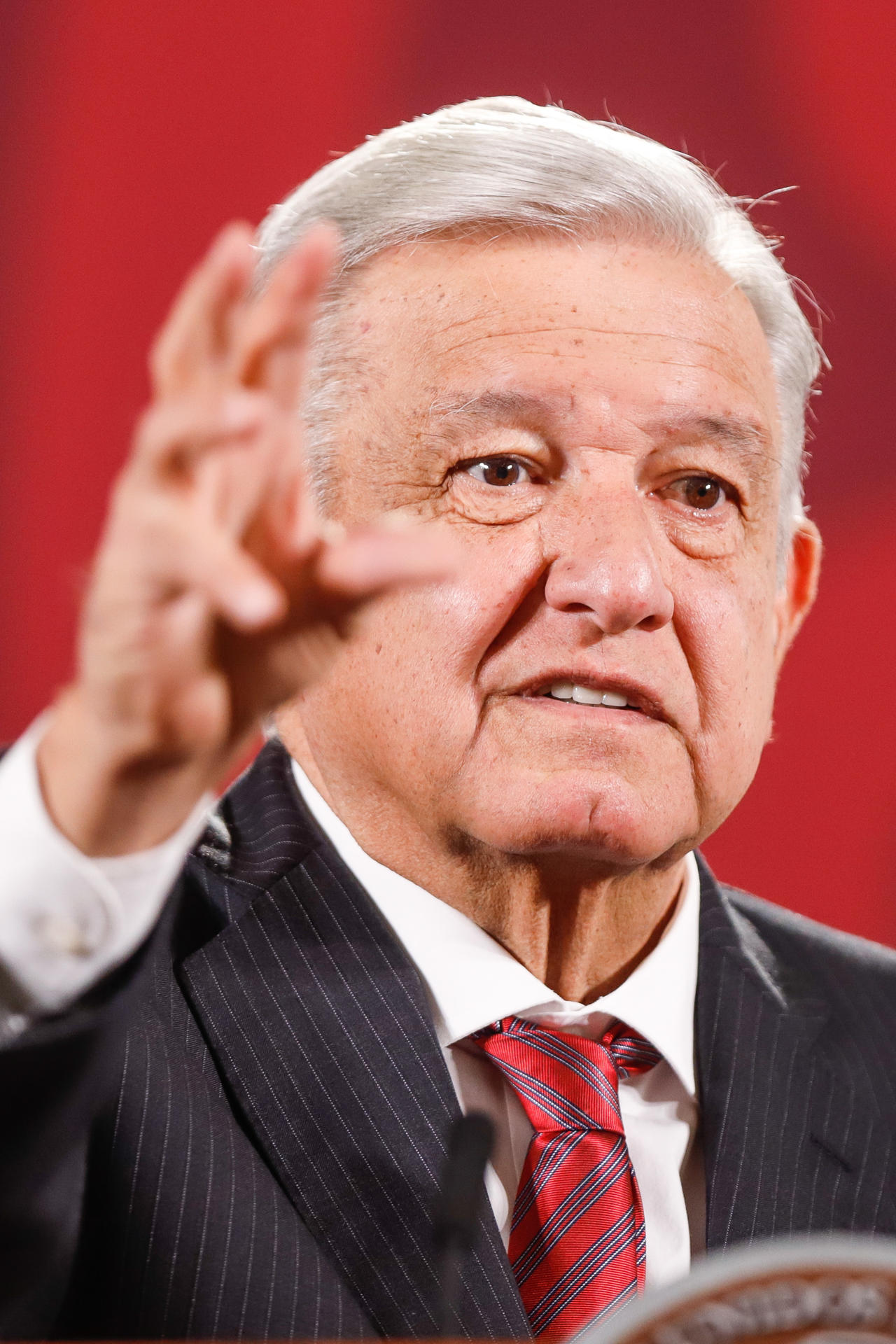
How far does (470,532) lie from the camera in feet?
4.49

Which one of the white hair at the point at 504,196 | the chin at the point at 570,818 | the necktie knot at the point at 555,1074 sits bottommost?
the necktie knot at the point at 555,1074

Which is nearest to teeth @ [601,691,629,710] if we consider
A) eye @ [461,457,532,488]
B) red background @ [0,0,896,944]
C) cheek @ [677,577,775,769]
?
cheek @ [677,577,775,769]

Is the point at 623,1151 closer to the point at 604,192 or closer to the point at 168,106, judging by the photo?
the point at 604,192

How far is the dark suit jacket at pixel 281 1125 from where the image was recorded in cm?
90

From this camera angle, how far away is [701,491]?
4.83ft

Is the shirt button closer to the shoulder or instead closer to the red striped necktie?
the red striped necktie

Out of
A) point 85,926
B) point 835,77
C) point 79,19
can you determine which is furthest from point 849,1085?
point 79,19

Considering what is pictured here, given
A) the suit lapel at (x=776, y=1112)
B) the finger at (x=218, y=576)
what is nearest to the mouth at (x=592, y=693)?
the suit lapel at (x=776, y=1112)

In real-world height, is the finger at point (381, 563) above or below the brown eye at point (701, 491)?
below

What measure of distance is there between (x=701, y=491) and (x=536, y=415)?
0.71ft

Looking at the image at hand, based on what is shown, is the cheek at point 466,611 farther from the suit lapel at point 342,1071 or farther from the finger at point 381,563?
the finger at point 381,563

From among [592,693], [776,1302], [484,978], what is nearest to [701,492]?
[592,693]

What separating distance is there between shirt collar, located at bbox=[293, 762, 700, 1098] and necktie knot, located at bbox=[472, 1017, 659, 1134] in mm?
22

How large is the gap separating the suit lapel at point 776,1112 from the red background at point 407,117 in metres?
0.70
